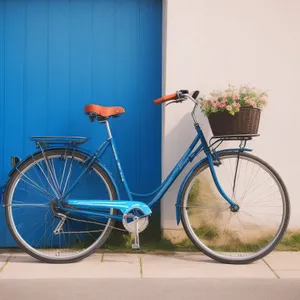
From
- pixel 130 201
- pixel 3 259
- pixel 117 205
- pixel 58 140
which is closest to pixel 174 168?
pixel 130 201

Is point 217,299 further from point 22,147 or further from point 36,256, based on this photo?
point 22,147

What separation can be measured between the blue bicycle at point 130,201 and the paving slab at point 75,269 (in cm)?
10

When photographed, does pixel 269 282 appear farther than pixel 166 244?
No

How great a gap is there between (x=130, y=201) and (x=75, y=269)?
2.21ft

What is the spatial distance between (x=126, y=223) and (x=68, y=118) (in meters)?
1.10

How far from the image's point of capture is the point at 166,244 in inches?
183

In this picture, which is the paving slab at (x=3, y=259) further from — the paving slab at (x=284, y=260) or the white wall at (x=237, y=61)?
the paving slab at (x=284, y=260)

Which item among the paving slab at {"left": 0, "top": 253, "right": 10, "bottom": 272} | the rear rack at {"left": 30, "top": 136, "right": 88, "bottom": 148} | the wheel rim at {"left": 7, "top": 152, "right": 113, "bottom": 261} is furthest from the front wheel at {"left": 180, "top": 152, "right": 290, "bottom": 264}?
the paving slab at {"left": 0, "top": 253, "right": 10, "bottom": 272}

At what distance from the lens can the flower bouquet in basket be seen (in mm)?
4094

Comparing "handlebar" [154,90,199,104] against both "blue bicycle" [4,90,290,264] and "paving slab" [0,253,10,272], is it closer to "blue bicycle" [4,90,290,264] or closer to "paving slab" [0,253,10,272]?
"blue bicycle" [4,90,290,264]

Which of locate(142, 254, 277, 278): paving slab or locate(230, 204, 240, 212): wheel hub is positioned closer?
locate(142, 254, 277, 278): paving slab

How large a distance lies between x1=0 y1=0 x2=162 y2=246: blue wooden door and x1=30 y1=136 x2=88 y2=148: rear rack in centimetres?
41

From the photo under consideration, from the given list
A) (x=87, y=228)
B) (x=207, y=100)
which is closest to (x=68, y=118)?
(x=87, y=228)

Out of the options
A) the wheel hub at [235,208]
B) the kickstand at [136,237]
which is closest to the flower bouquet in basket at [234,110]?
the wheel hub at [235,208]
